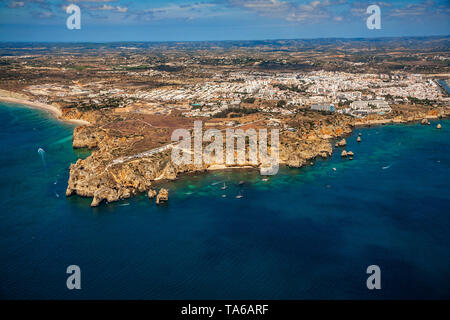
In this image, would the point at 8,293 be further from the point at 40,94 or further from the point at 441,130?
the point at 40,94

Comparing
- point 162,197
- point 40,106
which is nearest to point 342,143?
point 162,197

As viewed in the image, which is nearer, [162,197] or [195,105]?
[162,197]

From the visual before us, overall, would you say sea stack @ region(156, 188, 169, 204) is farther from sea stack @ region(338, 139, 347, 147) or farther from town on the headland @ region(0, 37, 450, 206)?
sea stack @ region(338, 139, 347, 147)

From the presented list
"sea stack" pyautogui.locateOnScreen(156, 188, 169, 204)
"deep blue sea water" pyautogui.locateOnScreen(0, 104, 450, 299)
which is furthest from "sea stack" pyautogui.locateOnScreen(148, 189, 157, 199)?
"sea stack" pyautogui.locateOnScreen(156, 188, 169, 204)

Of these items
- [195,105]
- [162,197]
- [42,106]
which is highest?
[42,106]

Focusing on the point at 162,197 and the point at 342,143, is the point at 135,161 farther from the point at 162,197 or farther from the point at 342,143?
the point at 342,143

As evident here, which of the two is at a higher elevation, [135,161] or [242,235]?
[135,161]
